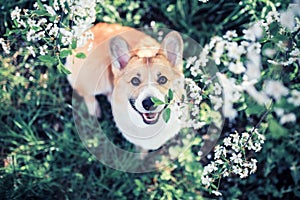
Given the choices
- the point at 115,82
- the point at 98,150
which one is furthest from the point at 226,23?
the point at 98,150

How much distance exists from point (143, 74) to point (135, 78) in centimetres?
6

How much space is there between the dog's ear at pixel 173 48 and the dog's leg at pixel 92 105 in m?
0.71

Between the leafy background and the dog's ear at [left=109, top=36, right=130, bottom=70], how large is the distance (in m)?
0.36

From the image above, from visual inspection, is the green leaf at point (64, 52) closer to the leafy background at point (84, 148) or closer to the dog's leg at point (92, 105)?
the leafy background at point (84, 148)

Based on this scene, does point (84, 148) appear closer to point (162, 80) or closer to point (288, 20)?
point (162, 80)

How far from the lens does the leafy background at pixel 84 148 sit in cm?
241

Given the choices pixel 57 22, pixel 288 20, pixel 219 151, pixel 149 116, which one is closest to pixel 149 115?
pixel 149 116

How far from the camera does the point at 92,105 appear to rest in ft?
8.71

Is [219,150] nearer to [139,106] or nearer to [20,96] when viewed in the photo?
[139,106]

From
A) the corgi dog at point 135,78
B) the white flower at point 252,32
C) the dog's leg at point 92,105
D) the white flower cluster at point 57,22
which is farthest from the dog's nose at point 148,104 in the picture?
the dog's leg at point 92,105

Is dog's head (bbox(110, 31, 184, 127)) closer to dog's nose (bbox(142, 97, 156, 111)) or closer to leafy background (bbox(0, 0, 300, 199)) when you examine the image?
dog's nose (bbox(142, 97, 156, 111))

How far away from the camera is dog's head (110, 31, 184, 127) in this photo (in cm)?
200

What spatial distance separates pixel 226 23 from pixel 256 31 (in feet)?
4.38

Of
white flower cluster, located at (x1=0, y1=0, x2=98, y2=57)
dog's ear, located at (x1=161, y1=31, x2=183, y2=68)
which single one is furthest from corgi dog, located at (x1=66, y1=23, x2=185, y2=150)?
white flower cluster, located at (x1=0, y1=0, x2=98, y2=57)
